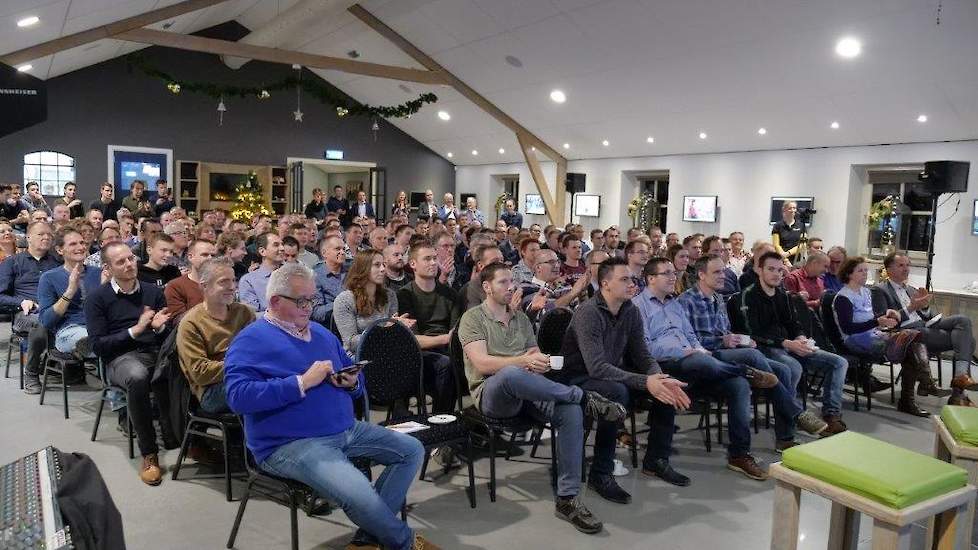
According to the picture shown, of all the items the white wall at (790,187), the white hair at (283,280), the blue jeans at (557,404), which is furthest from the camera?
the white wall at (790,187)

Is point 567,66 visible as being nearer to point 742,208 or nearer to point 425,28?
point 425,28

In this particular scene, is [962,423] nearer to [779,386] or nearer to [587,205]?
[779,386]

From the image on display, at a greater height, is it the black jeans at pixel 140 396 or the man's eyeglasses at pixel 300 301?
the man's eyeglasses at pixel 300 301

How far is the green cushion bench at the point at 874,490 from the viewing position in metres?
2.08

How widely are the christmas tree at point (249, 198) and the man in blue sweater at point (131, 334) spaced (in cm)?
1159

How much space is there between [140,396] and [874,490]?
324cm

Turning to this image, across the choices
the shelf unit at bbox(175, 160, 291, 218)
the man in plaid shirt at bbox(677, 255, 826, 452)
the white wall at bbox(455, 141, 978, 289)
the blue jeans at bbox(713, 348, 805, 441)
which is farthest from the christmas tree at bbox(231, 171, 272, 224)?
the blue jeans at bbox(713, 348, 805, 441)

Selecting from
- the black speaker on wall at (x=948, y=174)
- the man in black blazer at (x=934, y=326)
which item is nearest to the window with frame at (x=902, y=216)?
the black speaker on wall at (x=948, y=174)

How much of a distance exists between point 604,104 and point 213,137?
29.2ft

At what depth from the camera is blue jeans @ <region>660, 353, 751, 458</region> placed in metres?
3.84

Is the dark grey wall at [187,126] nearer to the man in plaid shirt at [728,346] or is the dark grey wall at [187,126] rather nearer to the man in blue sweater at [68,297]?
the man in blue sweater at [68,297]

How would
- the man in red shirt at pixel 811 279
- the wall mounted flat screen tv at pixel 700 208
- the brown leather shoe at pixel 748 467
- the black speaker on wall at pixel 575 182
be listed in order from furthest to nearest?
the black speaker on wall at pixel 575 182, the wall mounted flat screen tv at pixel 700 208, the man in red shirt at pixel 811 279, the brown leather shoe at pixel 748 467

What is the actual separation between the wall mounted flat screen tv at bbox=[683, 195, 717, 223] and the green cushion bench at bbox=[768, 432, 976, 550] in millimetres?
10703

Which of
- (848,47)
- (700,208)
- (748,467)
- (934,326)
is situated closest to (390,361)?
(748,467)
